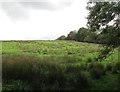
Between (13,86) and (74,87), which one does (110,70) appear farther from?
(13,86)

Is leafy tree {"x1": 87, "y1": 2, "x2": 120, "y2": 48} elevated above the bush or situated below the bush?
above

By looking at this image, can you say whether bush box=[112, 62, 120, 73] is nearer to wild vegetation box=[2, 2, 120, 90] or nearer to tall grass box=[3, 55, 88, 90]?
wild vegetation box=[2, 2, 120, 90]

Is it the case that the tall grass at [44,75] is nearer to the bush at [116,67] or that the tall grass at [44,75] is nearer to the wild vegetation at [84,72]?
the wild vegetation at [84,72]

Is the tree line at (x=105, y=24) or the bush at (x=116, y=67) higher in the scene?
the tree line at (x=105, y=24)

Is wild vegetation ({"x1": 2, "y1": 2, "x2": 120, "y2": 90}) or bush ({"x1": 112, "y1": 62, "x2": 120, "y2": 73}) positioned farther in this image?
bush ({"x1": 112, "y1": 62, "x2": 120, "y2": 73})

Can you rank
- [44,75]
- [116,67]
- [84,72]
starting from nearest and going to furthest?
[44,75] < [84,72] < [116,67]

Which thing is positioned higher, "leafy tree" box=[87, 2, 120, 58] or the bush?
"leafy tree" box=[87, 2, 120, 58]

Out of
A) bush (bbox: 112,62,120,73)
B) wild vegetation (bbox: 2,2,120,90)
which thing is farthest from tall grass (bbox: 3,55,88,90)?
bush (bbox: 112,62,120,73)

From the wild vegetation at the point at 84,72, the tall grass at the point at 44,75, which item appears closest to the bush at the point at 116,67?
the wild vegetation at the point at 84,72

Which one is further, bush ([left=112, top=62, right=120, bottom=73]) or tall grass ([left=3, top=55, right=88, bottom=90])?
bush ([left=112, top=62, right=120, bottom=73])

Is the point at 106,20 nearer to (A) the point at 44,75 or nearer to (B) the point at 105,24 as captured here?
(B) the point at 105,24

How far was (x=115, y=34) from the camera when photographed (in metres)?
19.6

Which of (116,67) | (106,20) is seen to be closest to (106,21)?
(106,20)

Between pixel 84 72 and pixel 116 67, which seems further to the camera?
pixel 116 67
